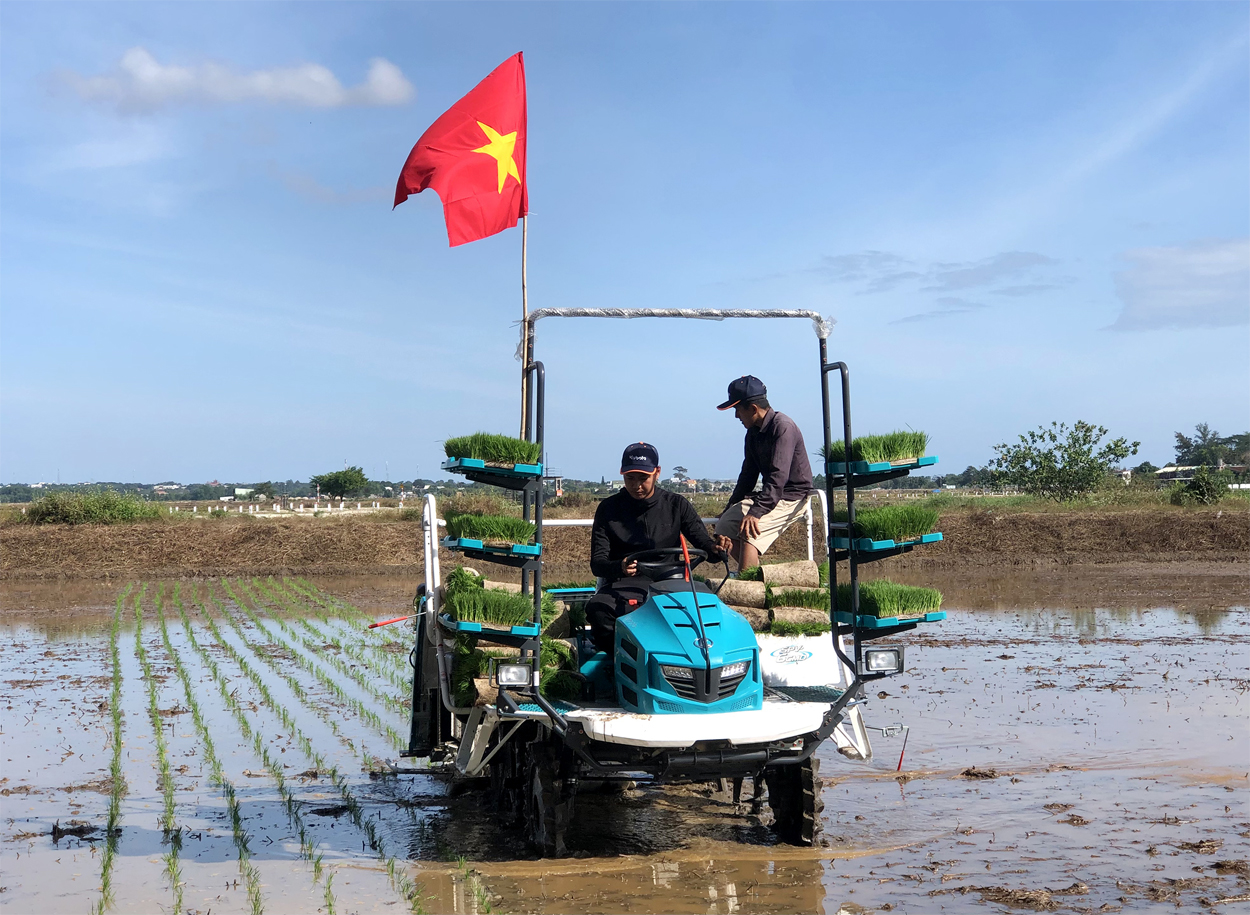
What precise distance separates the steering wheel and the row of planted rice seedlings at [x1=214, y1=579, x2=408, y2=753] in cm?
416

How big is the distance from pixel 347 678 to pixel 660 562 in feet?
26.7

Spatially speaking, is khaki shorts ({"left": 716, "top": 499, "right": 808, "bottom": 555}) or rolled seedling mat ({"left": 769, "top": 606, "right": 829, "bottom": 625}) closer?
khaki shorts ({"left": 716, "top": 499, "right": 808, "bottom": 555})

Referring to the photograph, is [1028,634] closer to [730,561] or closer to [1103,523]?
[730,561]

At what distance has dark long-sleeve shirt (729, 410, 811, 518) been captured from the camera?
7402 millimetres

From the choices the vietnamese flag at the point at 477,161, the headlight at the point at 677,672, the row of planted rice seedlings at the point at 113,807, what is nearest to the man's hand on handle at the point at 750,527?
the headlight at the point at 677,672

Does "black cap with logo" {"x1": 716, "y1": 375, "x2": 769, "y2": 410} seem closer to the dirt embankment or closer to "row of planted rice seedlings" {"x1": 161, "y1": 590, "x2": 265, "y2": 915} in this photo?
"row of planted rice seedlings" {"x1": 161, "y1": 590, "x2": 265, "y2": 915}

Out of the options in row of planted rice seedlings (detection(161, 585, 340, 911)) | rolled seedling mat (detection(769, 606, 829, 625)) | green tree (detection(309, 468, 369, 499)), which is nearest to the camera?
row of planted rice seedlings (detection(161, 585, 340, 911))

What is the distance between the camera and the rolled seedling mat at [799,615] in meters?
7.62

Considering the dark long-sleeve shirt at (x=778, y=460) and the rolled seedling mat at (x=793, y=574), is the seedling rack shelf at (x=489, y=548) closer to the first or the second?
the dark long-sleeve shirt at (x=778, y=460)

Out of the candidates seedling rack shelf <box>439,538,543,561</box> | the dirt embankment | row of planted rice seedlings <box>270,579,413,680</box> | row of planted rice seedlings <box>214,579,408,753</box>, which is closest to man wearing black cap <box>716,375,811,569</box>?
seedling rack shelf <box>439,538,543,561</box>

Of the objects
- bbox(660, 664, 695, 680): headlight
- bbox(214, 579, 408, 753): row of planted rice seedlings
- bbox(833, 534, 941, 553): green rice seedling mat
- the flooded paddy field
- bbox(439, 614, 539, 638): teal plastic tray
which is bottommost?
the flooded paddy field

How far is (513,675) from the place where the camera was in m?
6.11

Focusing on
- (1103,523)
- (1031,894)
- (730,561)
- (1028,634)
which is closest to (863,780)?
(730,561)

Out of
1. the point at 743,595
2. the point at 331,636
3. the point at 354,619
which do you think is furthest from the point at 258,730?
the point at 354,619
